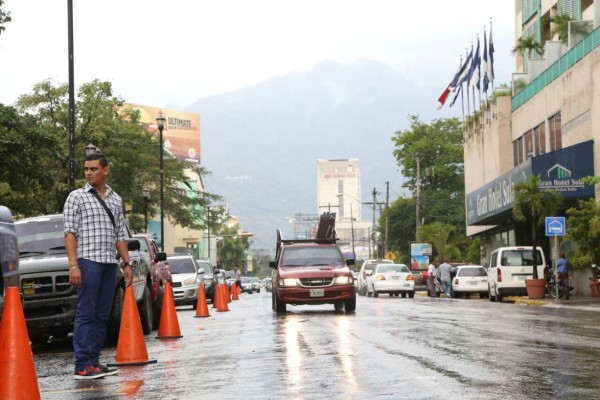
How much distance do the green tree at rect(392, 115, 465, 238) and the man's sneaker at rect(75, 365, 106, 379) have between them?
82.1m

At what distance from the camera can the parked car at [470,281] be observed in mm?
45688

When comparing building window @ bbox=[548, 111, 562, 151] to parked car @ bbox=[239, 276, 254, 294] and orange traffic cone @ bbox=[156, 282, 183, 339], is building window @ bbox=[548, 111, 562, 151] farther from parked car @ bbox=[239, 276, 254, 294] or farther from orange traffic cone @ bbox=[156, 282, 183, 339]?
parked car @ bbox=[239, 276, 254, 294]

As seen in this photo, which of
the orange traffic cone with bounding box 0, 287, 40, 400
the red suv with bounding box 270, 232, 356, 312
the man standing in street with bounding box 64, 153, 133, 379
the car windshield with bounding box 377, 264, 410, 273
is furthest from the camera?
the car windshield with bounding box 377, 264, 410, 273

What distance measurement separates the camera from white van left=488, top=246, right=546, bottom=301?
3772cm

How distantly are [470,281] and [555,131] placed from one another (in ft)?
24.1

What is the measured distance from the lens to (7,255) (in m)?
10.6

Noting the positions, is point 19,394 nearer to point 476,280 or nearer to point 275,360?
point 275,360

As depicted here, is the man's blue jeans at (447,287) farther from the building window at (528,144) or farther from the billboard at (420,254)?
the billboard at (420,254)

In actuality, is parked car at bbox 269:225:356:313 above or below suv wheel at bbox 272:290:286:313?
above

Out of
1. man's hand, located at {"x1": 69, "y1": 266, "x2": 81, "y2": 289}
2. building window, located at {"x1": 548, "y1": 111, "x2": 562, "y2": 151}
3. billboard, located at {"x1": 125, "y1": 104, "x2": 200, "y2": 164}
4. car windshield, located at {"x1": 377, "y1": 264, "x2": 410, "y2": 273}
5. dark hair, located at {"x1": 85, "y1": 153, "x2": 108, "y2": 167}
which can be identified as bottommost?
man's hand, located at {"x1": 69, "y1": 266, "x2": 81, "y2": 289}

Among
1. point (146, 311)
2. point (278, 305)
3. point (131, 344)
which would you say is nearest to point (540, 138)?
point (278, 305)

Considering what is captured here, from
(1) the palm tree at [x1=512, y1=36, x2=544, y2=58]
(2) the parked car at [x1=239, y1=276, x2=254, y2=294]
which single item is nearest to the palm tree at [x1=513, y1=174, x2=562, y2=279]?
(1) the palm tree at [x1=512, y1=36, x2=544, y2=58]

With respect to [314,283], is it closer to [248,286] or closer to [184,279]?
[184,279]

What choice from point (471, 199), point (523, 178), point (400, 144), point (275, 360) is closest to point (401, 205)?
point (400, 144)
